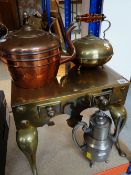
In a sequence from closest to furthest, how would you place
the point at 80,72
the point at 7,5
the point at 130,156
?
the point at 80,72
the point at 130,156
the point at 7,5

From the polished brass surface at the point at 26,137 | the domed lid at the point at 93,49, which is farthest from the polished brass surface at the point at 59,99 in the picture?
the domed lid at the point at 93,49

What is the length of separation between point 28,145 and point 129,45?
5.31 ft

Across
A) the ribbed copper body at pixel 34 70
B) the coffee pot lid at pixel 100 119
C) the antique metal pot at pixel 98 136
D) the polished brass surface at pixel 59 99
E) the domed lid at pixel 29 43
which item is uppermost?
the domed lid at pixel 29 43

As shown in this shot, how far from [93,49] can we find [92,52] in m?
0.02

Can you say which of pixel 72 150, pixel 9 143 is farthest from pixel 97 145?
pixel 9 143

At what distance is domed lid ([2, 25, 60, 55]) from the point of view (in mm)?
662

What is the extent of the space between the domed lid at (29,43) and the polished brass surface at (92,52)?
0.56 ft

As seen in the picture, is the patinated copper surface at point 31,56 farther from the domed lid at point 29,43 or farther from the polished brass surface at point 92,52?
the polished brass surface at point 92,52

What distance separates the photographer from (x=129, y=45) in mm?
1882

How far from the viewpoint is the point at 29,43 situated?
26.4 inches

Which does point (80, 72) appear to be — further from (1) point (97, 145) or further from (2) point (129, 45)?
(2) point (129, 45)

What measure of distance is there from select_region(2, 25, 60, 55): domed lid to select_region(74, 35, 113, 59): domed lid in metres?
0.17

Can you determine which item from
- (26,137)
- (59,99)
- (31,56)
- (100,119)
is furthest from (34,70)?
(100,119)

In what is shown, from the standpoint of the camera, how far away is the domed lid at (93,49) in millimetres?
849
